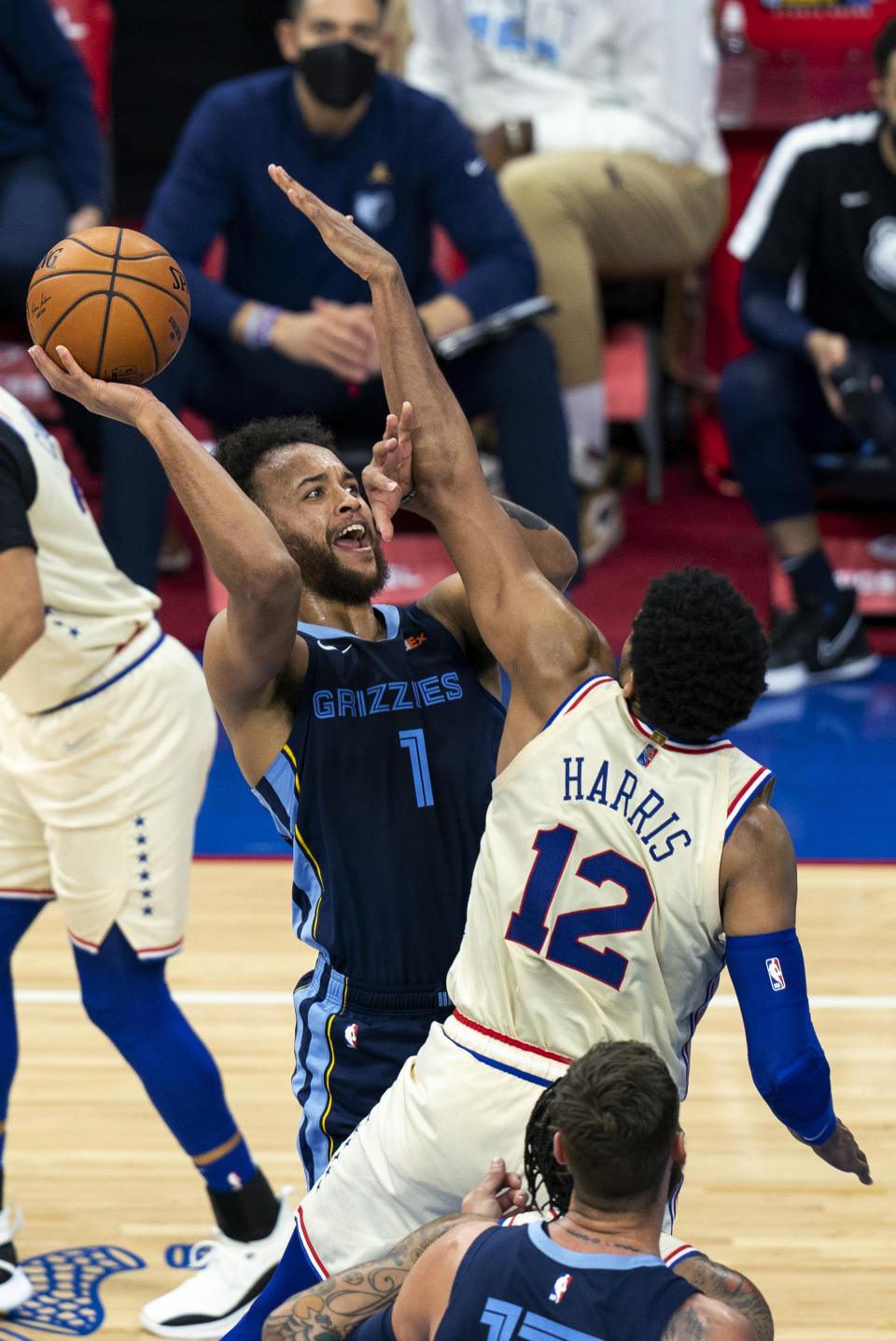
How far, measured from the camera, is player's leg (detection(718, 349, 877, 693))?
22.4 feet

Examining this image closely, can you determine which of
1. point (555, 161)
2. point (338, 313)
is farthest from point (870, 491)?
point (338, 313)

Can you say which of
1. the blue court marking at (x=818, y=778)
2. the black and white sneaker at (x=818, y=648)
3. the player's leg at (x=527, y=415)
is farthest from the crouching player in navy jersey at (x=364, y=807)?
the black and white sneaker at (x=818, y=648)

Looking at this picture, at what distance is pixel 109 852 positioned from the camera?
11.5 feet

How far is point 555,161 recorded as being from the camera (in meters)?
7.32

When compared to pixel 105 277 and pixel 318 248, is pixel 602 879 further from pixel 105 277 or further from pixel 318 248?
pixel 318 248

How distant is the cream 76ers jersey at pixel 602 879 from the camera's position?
7.99ft

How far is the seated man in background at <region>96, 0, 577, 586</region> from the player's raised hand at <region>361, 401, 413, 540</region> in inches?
134

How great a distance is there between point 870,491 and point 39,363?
4.99 metres

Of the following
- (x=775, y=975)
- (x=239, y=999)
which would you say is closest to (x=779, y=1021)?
(x=775, y=975)

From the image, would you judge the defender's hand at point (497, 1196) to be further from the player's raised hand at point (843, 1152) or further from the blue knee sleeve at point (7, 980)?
the blue knee sleeve at point (7, 980)

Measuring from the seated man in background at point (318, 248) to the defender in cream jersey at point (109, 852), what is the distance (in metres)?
2.57

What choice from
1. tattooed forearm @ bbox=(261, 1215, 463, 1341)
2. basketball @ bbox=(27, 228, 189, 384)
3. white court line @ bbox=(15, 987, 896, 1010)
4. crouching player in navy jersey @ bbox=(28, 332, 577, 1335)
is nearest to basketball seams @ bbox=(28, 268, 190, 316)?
basketball @ bbox=(27, 228, 189, 384)

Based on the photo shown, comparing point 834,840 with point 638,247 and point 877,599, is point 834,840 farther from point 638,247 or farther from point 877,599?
point 638,247

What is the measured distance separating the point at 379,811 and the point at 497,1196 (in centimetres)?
71
